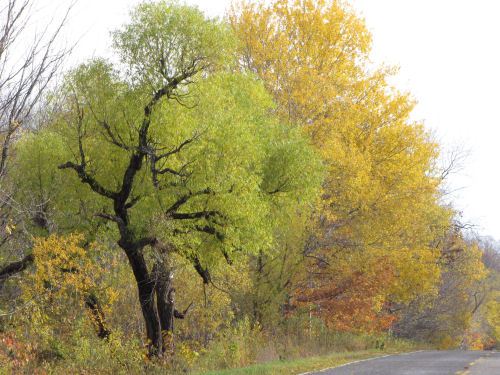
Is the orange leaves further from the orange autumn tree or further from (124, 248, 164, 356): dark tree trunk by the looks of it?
(124, 248, 164, 356): dark tree trunk

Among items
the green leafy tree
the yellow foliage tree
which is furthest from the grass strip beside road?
the yellow foliage tree

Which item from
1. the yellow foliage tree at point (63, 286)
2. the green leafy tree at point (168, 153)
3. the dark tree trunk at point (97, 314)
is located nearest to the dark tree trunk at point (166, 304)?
the green leafy tree at point (168, 153)

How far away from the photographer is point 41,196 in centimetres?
1485

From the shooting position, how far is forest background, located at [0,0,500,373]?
13.5m

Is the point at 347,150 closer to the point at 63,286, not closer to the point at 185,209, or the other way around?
the point at 185,209

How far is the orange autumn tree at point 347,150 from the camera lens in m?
21.1

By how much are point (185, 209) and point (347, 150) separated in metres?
8.90

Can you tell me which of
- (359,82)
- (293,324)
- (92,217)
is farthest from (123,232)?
(359,82)

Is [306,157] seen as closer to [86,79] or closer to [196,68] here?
[196,68]

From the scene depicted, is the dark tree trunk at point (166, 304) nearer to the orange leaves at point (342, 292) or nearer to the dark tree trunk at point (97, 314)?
the dark tree trunk at point (97, 314)

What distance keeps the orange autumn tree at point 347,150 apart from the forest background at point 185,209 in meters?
0.09

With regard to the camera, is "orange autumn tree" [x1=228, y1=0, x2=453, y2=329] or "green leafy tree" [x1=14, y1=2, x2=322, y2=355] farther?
"orange autumn tree" [x1=228, y1=0, x2=453, y2=329]

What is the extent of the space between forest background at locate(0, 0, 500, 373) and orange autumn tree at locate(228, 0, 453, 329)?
93 millimetres

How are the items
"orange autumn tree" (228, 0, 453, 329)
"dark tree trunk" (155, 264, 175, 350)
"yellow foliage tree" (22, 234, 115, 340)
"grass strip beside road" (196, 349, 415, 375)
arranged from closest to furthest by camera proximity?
"grass strip beside road" (196, 349, 415, 375)
"yellow foliage tree" (22, 234, 115, 340)
"dark tree trunk" (155, 264, 175, 350)
"orange autumn tree" (228, 0, 453, 329)
